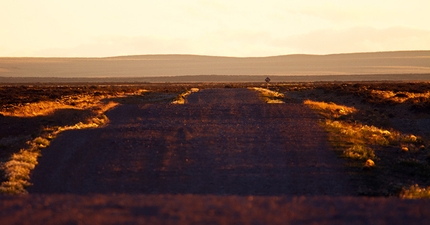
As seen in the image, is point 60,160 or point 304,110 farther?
point 304,110

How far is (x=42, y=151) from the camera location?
17.2m

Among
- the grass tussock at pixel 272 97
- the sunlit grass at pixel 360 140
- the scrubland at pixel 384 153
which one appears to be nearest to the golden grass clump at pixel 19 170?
the scrubland at pixel 384 153

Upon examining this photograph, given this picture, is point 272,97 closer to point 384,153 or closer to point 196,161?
point 384,153

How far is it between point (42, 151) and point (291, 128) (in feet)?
27.6

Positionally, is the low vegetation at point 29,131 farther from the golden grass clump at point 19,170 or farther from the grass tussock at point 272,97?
the grass tussock at point 272,97

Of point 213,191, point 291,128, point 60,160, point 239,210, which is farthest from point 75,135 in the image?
point 239,210

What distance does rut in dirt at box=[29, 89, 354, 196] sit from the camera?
1299 cm

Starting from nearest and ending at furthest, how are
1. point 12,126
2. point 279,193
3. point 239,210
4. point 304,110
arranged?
1. point 239,210
2. point 279,193
3. point 12,126
4. point 304,110

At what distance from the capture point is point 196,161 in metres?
15.6

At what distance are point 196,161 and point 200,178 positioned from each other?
6.18ft

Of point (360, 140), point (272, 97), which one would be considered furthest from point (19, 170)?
point (272, 97)

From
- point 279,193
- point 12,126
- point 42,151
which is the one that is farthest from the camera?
point 12,126

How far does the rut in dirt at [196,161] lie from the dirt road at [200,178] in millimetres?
23

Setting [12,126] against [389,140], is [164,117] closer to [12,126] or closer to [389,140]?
[12,126]
